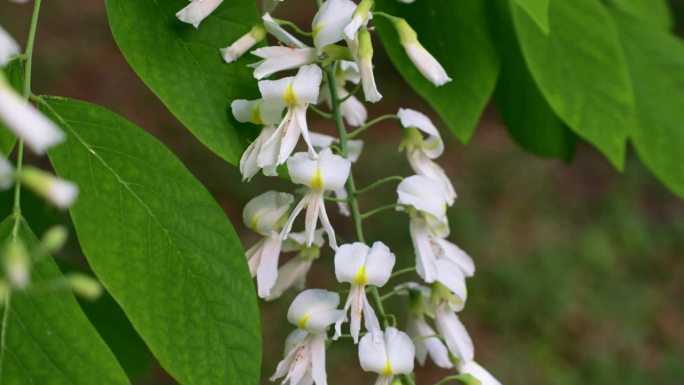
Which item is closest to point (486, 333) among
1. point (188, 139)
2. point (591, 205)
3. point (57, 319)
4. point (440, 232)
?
point (591, 205)

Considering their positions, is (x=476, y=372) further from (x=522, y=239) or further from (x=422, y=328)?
(x=522, y=239)

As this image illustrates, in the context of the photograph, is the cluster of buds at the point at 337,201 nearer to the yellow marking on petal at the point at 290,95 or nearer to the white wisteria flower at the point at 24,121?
the yellow marking on petal at the point at 290,95

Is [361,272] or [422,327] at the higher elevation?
[361,272]

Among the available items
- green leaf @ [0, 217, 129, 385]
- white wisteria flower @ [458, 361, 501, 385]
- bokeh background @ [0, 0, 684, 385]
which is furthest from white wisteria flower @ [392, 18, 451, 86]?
bokeh background @ [0, 0, 684, 385]

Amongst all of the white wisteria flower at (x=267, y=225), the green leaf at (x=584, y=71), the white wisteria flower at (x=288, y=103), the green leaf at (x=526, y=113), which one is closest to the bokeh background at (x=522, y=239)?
the green leaf at (x=526, y=113)

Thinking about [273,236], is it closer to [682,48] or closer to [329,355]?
[682,48]

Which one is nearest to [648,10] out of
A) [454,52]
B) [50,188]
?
[454,52]

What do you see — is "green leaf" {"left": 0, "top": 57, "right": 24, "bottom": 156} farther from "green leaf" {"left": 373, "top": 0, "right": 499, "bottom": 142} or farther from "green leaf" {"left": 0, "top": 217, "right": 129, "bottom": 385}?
"green leaf" {"left": 373, "top": 0, "right": 499, "bottom": 142}
